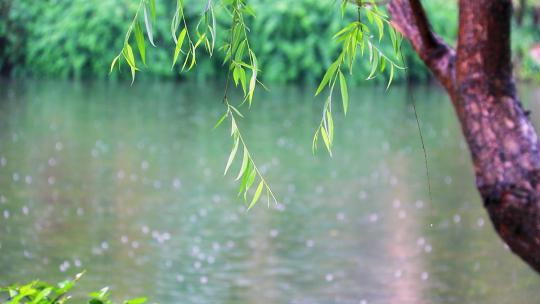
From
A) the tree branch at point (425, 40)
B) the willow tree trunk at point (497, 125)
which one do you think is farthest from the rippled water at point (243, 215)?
the willow tree trunk at point (497, 125)

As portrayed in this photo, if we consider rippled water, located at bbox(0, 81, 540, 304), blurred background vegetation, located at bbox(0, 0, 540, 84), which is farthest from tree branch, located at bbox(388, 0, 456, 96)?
blurred background vegetation, located at bbox(0, 0, 540, 84)

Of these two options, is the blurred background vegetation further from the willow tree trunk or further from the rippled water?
the willow tree trunk

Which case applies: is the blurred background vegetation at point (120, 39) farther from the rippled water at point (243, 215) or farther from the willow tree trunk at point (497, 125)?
the willow tree trunk at point (497, 125)

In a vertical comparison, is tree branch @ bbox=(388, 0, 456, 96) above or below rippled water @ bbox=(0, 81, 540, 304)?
above

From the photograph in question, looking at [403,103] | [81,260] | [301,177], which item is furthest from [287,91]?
A: [81,260]

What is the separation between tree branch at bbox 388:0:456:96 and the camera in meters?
3.43

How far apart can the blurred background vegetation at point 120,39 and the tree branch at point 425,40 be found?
58.4 ft

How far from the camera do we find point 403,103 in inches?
701

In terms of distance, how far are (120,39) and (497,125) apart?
62.9 ft

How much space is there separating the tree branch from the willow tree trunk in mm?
13

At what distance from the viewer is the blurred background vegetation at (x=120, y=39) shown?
21.8 m

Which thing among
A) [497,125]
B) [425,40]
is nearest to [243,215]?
[425,40]

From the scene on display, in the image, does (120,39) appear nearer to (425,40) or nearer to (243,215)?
(243,215)

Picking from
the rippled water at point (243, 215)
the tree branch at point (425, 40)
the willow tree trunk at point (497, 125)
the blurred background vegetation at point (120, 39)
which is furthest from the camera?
the blurred background vegetation at point (120, 39)
